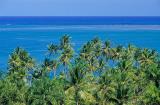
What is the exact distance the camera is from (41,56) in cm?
18800

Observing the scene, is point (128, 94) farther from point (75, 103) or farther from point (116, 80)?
point (75, 103)

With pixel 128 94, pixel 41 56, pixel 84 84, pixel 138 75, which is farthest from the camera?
pixel 41 56

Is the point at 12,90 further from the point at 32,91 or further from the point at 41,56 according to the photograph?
the point at 41,56

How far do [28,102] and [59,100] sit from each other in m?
4.75

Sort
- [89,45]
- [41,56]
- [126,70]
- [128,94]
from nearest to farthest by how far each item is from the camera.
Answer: [128,94]
[126,70]
[89,45]
[41,56]

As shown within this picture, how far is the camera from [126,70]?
79.8 metres

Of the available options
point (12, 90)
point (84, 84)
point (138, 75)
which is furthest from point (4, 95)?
point (138, 75)

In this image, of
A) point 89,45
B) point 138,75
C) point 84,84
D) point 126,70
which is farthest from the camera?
point 89,45

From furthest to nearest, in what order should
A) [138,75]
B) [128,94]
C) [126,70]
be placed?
1. [138,75]
2. [126,70]
3. [128,94]

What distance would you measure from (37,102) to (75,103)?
6.41 metres

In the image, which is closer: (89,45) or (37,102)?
(37,102)

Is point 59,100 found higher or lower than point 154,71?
lower

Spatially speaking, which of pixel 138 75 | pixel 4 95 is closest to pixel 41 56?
pixel 138 75

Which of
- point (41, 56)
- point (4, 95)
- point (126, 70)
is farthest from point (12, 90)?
point (41, 56)
